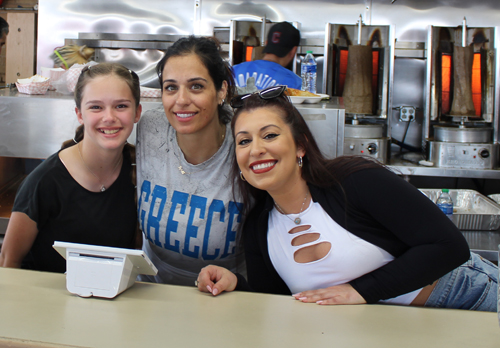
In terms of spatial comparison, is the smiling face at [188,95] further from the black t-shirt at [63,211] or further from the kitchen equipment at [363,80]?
the kitchen equipment at [363,80]

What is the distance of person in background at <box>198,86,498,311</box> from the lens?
1404mm

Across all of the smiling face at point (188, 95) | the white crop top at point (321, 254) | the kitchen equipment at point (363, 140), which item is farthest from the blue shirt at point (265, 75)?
the white crop top at point (321, 254)

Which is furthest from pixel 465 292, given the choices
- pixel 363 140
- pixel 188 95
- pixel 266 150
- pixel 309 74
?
pixel 309 74

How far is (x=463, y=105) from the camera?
327 centimetres

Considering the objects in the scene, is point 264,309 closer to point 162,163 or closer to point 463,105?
point 162,163

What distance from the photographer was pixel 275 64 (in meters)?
3.08

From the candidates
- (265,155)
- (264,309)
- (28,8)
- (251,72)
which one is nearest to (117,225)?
(265,155)

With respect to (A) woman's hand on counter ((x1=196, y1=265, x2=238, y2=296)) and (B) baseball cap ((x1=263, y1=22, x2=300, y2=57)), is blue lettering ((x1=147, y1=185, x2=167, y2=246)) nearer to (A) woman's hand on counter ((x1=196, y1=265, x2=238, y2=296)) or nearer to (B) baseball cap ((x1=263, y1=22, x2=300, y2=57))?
(A) woman's hand on counter ((x1=196, y1=265, x2=238, y2=296))

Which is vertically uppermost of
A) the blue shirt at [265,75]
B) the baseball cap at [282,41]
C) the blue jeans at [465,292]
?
the baseball cap at [282,41]

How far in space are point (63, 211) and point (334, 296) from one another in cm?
103

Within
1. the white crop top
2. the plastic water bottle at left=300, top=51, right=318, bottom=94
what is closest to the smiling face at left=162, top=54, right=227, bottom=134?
the white crop top

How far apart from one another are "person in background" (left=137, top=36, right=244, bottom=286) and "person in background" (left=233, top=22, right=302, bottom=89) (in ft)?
3.79

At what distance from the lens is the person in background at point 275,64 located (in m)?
3.01

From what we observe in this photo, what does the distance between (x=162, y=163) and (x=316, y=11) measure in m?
2.92
